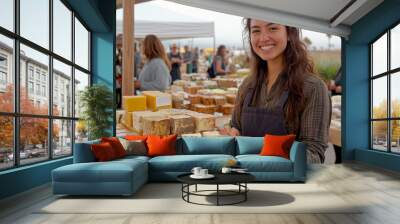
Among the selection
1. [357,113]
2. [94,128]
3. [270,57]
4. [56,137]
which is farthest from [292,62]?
[56,137]

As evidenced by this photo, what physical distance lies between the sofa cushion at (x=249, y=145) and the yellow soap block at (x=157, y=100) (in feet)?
11.4

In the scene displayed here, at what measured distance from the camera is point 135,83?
1065cm

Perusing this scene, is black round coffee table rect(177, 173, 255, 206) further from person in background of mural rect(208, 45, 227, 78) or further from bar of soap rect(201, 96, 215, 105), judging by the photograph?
person in background of mural rect(208, 45, 227, 78)

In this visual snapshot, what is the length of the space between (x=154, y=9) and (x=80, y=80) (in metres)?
4.26

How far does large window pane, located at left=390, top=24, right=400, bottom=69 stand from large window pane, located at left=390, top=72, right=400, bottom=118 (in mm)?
215

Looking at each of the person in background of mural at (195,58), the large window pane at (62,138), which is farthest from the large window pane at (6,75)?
the person in background of mural at (195,58)

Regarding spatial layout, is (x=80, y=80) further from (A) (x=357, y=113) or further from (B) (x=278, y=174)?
(A) (x=357, y=113)

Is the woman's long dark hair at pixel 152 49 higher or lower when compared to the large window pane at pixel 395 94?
higher

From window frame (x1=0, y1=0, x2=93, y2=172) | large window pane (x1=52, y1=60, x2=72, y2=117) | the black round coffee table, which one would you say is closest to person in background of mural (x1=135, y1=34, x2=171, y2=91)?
window frame (x1=0, y1=0, x2=93, y2=172)

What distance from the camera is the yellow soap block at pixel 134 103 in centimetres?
1006

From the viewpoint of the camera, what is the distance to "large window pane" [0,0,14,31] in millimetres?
5105

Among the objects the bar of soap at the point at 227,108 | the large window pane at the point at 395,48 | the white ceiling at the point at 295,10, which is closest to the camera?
the white ceiling at the point at 295,10

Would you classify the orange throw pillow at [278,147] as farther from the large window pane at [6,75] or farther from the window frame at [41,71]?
the large window pane at [6,75]

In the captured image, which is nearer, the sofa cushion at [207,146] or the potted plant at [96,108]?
the sofa cushion at [207,146]
